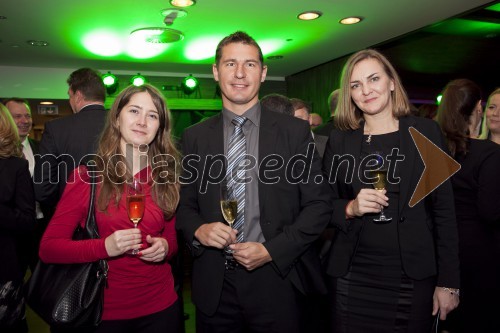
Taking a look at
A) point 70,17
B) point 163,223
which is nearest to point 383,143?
point 163,223

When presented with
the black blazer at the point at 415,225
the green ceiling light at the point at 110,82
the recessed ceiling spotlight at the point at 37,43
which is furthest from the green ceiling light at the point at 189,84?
the black blazer at the point at 415,225

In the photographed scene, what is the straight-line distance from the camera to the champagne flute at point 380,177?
186 centimetres

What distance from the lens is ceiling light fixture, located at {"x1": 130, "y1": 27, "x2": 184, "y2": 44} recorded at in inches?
212

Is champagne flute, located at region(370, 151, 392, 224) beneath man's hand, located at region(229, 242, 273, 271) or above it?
above

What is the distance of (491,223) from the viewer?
2.68 metres

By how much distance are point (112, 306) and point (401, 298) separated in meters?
1.30

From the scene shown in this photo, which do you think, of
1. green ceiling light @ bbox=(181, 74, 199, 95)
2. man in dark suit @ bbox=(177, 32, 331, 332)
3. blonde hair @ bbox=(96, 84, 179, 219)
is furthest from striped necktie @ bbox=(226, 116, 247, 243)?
green ceiling light @ bbox=(181, 74, 199, 95)

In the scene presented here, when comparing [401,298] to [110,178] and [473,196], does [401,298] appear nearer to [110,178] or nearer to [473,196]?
[473,196]

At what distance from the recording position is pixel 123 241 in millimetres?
1626

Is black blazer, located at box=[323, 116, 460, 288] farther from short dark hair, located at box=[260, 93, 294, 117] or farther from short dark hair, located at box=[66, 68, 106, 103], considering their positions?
short dark hair, located at box=[66, 68, 106, 103]

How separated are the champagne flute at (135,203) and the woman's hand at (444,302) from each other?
1.37 meters

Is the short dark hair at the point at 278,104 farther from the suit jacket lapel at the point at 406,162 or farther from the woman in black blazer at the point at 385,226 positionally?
the suit jacket lapel at the point at 406,162

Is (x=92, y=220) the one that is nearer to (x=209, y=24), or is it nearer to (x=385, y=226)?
(x=385, y=226)

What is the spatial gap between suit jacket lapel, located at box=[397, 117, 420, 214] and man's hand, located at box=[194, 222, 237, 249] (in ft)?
2.62
